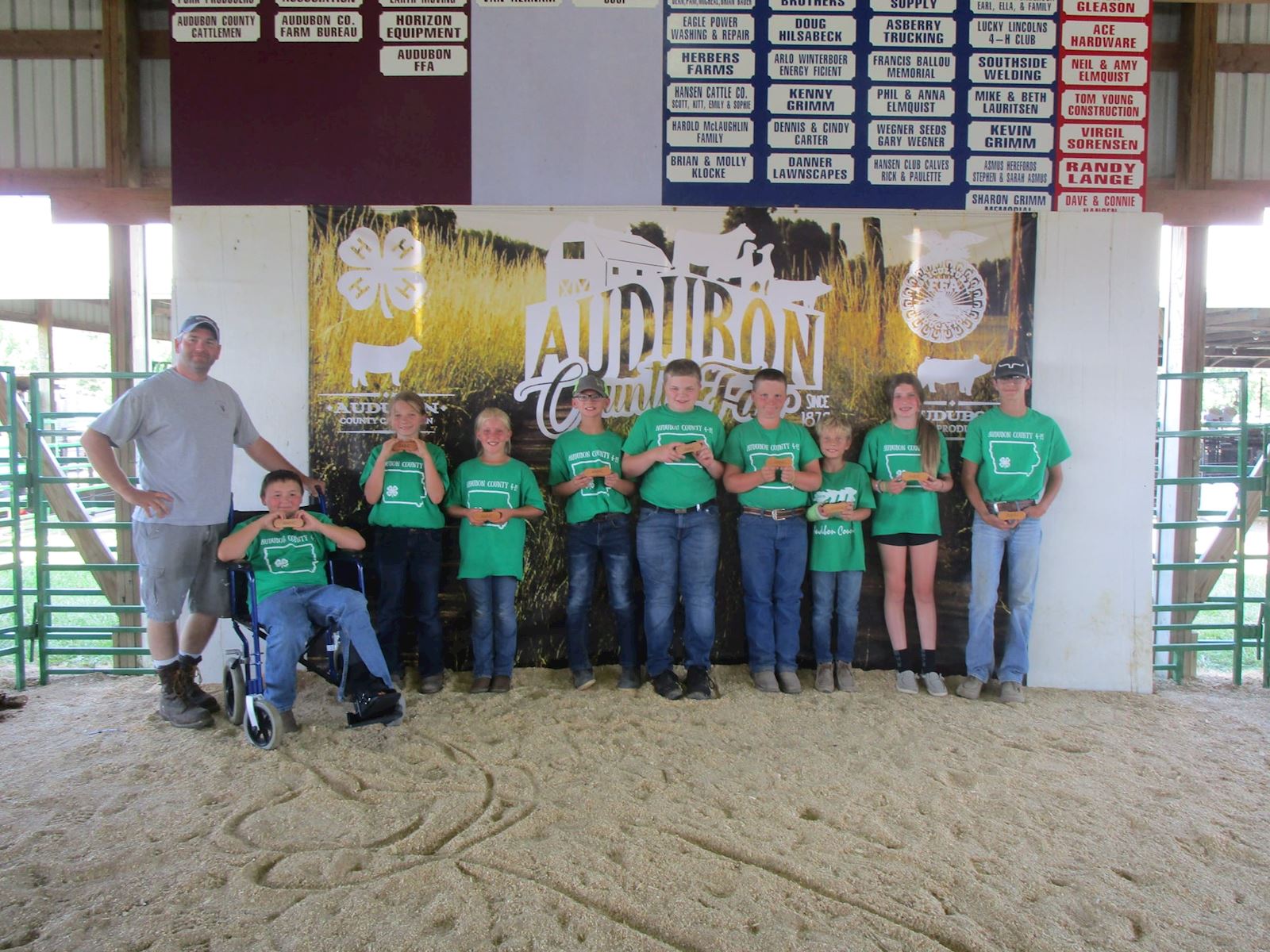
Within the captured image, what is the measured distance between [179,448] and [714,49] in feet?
12.5

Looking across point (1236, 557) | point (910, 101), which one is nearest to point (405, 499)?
point (910, 101)

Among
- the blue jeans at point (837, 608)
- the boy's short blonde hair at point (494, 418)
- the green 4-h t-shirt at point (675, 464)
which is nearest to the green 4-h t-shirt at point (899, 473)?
the blue jeans at point (837, 608)

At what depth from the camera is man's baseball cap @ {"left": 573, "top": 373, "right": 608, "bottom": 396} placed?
4691 mm

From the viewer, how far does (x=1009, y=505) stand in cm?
469

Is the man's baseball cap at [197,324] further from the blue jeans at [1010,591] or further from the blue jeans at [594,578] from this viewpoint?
the blue jeans at [1010,591]

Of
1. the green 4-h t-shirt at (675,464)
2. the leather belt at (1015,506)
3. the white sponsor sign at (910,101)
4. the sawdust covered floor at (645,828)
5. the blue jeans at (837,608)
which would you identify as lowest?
the sawdust covered floor at (645,828)

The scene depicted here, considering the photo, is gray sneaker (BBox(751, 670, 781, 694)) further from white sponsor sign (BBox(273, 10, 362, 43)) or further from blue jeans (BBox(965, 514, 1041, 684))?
white sponsor sign (BBox(273, 10, 362, 43))

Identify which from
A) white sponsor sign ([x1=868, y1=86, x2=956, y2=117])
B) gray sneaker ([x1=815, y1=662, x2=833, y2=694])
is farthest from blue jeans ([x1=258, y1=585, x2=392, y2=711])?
white sponsor sign ([x1=868, y1=86, x2=956, y2=117])

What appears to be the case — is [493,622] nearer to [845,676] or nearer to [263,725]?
[263,725]

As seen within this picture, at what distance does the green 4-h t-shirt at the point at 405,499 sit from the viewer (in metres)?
4.60

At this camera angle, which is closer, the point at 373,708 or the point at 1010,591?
the point at 373,708

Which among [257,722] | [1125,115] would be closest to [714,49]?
[1125,115]

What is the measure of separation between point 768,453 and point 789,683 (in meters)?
1.30

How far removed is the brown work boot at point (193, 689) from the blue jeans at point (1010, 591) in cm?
411
